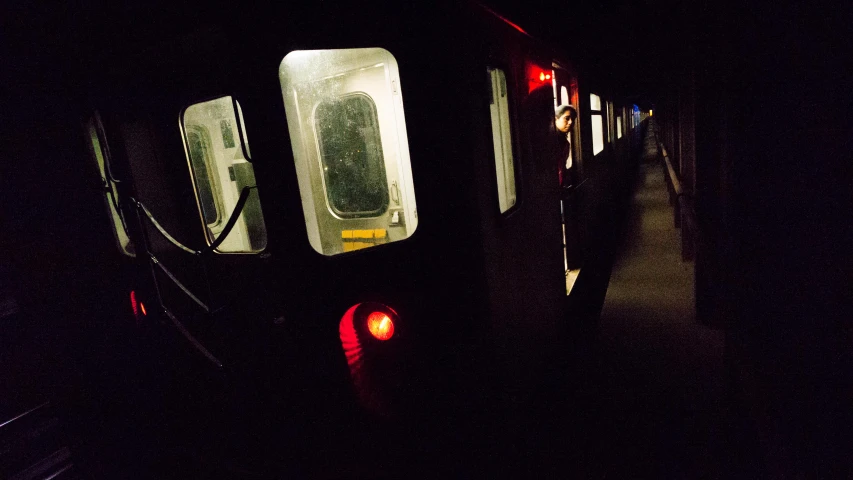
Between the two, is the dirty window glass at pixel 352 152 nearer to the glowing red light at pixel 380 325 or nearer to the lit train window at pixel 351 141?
the lit train window at pixel 351 141

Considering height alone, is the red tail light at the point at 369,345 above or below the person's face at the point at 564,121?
below

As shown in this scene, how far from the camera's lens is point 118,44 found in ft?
8.13

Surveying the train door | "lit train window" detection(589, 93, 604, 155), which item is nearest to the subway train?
the train door

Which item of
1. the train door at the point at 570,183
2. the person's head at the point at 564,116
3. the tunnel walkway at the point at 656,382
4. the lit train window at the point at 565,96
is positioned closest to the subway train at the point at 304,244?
the tunnel walkway at the point at 656,382

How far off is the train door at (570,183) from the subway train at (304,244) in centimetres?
96

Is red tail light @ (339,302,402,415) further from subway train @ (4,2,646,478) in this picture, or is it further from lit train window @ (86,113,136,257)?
lit train window @ (86,113,136,257)

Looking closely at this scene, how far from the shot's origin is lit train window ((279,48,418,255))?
268cm

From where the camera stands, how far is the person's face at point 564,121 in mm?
5031

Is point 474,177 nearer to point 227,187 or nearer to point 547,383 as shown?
point 547,383

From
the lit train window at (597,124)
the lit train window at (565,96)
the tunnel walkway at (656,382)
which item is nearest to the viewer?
the tunnel walkway at (656,382)

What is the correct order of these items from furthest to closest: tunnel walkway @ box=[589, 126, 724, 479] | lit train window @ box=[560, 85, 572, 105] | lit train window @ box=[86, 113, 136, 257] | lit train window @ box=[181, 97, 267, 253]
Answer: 1. lit train window @ box=[560, 85, 572, 105]
2. lit train window @ box=[181, 97, 267, 253]
3. lit train window @ box=[86, 113, 136, 257]
4. tunnel walkway @ box=[589, 126, 724, 479]

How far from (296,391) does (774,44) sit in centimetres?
278

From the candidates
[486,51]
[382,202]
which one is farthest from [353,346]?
[486,51]

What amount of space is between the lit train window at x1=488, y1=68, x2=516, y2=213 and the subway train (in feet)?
0.07
